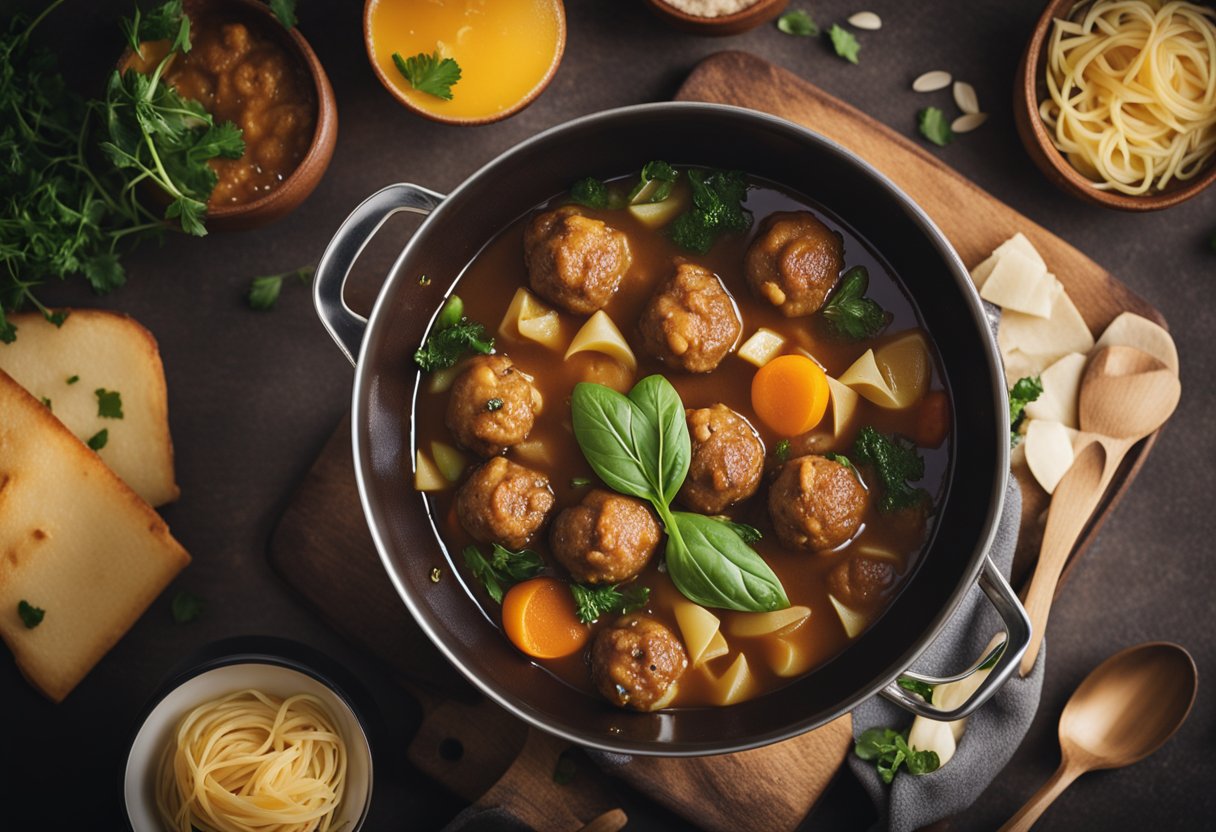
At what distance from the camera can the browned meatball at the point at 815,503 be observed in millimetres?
3457

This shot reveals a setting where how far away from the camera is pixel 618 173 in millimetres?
3900

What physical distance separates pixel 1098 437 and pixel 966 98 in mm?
1672

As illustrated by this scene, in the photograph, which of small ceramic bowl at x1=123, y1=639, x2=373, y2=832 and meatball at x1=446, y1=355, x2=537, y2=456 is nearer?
meatball at x1=446, y1=355, x2=537, y2=456

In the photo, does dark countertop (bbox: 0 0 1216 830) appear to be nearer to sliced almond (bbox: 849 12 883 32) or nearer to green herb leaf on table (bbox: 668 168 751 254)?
sliced almond (bbox: 849 12 883 32)

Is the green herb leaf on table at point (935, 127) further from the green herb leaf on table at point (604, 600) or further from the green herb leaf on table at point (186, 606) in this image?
the green herb leaf on table at point (186, 606)

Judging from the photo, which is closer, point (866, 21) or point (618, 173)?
point (618, 173)

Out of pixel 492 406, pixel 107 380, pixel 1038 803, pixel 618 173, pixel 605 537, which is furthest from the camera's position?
pixel 107 380

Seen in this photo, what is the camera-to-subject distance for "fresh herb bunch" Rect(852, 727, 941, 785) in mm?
3961

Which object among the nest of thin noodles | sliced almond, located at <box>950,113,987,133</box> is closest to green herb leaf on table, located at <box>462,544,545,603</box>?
sliced almond, located at <box>950,113,987,133</box>

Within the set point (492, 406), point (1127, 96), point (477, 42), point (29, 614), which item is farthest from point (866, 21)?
point (29, 614)

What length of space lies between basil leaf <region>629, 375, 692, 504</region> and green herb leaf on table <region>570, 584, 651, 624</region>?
1.48 ft

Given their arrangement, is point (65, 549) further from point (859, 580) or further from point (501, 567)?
point (859, 580)

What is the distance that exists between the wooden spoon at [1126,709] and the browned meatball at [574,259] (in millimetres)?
2854

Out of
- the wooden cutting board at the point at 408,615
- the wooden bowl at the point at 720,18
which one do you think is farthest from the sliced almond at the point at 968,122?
the wooden bowl at the point at 720,18
